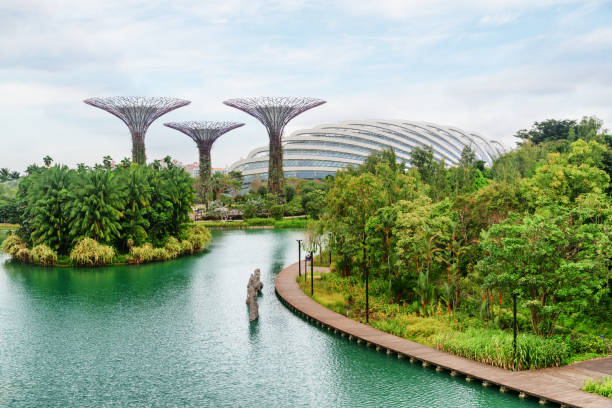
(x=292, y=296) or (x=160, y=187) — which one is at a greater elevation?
(x=160, y=187)

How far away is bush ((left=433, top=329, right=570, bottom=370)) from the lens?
62.5 feet

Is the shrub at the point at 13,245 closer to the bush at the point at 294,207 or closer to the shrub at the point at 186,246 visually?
the shrub at the point at 186,246

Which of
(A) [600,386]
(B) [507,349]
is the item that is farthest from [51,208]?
(A) [600,386]

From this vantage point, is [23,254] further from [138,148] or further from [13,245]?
[138,148]

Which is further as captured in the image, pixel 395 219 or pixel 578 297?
pixel 395 219

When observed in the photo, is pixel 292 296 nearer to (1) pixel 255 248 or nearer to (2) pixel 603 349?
(2) pixel 603 349

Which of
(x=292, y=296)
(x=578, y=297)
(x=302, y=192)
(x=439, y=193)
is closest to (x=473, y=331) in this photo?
(x=578, y=297)

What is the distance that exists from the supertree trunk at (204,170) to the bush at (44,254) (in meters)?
52.0

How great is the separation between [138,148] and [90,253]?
157 ft

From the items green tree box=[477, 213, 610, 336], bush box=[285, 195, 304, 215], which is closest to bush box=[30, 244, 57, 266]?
green tree box=[477, 213, 610, 336]

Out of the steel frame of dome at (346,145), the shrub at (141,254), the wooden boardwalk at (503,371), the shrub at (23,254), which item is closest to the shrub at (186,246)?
the shrub at (141,254)

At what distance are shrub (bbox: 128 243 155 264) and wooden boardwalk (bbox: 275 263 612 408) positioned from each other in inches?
1032

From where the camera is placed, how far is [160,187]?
172ft

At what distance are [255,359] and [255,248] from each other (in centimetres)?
3469
